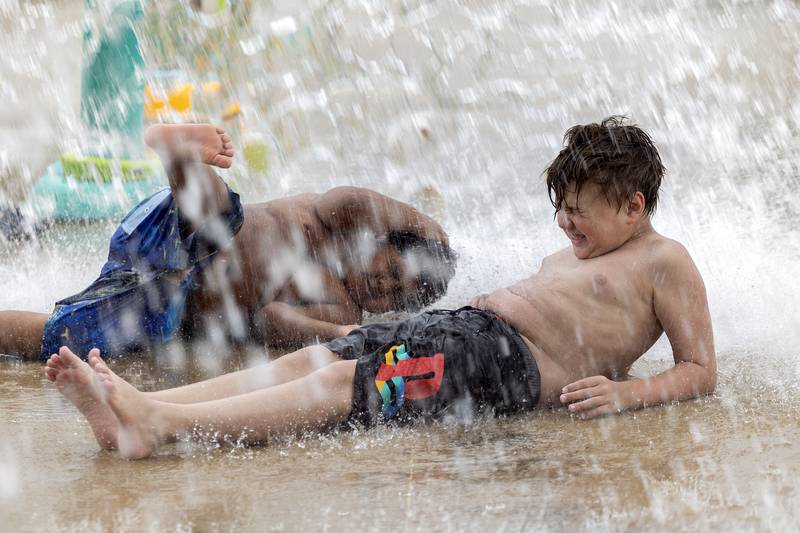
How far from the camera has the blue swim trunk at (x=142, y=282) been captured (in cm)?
338

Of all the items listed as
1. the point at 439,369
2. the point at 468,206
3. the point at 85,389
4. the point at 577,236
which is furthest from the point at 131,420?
the point at 468,206

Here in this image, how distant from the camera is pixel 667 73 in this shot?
894cm

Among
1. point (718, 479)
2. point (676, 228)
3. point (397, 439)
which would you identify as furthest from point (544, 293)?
point (676, 228)

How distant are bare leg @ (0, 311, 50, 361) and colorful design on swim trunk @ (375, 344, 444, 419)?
154cm

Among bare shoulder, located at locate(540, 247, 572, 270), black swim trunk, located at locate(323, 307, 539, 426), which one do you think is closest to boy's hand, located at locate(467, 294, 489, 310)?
black swim trunk, located at locate(323, 307, 539, 426)

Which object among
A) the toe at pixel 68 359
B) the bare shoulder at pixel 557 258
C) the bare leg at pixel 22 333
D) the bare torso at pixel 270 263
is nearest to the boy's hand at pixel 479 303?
the bare shoulder at pixel 557 258

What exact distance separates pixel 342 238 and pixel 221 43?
25.2ft

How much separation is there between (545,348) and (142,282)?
1.51m

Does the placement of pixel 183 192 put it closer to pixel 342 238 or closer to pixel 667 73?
pixel 342 238

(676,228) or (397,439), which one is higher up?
(676,228)

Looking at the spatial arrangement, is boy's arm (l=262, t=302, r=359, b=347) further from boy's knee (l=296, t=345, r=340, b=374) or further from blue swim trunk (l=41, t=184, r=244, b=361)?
boy's knee (l=296, t=345, r=340, b=374)

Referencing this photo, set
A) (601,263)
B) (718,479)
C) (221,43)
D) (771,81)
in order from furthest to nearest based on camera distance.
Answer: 1. (221,43)
2. (771,81)
3. (601,263)
4. (718,479)

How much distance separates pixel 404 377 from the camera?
103 inches

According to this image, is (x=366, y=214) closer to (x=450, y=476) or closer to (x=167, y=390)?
(x=167, y=390)
